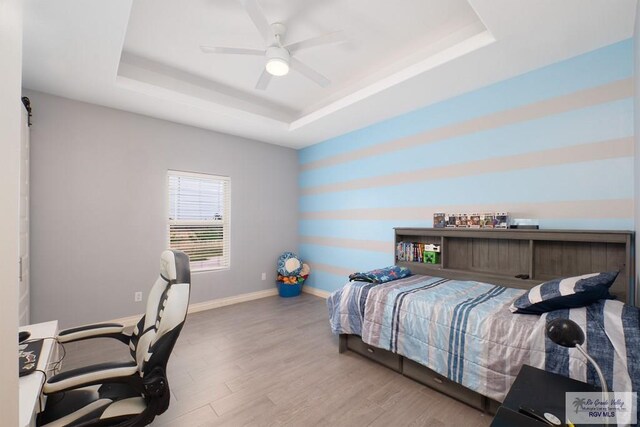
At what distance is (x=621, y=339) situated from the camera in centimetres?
137

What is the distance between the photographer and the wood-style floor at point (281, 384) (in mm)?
1850

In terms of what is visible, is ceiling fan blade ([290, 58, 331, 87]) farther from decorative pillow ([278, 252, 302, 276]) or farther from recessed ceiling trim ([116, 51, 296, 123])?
decorative pillow ([278, 252, 302, 276])

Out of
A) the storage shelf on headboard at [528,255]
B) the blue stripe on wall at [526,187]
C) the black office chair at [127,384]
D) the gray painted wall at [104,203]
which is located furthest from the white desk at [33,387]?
the blue stripe on wall at [526,187]

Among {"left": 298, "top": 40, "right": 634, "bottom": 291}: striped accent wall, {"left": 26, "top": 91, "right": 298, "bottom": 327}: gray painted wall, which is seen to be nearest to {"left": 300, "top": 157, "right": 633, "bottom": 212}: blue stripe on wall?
{"left": 298, "top": 40, "right": 634, "bottom": 291}: striped accent wall

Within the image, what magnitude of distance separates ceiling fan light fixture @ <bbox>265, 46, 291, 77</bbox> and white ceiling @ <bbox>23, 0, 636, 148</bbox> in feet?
0.87

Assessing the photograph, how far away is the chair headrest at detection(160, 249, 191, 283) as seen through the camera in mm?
1491

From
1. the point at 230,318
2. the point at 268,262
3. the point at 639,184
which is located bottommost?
the point at 230,318

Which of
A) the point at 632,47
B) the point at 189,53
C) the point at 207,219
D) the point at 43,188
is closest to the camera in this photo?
the point at 632,47

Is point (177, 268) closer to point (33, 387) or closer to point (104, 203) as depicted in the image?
point (33, 387)

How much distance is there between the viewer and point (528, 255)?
2.56 m

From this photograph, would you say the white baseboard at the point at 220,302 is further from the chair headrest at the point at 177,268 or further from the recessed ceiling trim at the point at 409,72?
the recessed ceiling trim at the point at 409,72

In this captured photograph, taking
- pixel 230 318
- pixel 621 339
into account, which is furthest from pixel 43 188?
pixel 621 339

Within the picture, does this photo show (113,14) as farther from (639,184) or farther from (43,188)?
(639,184)

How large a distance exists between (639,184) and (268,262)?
4.37 meters
